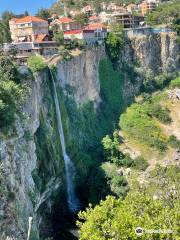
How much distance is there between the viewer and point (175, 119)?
6856 cm

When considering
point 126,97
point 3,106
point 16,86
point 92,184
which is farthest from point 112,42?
point 3,106

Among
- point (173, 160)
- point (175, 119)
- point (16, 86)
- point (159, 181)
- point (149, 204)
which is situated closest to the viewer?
point (149, 204)

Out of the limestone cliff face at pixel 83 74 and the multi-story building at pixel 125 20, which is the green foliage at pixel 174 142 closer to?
the limestone cliff face at pixel 83 74

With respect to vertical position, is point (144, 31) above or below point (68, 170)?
above

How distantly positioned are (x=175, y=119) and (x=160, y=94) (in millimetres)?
7894

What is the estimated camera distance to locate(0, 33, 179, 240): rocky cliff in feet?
121

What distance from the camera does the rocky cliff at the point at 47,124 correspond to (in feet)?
121

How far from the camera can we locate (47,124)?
170 feet

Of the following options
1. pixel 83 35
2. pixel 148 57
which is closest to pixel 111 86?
pixel 83 35

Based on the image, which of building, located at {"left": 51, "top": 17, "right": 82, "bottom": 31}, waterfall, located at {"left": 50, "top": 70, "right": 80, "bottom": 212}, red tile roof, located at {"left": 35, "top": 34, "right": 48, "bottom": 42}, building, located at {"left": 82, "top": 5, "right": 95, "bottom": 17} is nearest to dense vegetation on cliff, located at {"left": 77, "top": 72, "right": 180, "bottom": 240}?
waterfall, located at {"left": 50, "top": 70, "right": 80, "bottom": 212}

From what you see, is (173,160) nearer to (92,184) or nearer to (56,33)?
(92,184)

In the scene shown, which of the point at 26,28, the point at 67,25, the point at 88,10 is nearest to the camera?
the point at 26,28

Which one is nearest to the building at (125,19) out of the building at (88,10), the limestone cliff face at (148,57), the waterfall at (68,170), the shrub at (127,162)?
the limestone cliff face at (148,57)

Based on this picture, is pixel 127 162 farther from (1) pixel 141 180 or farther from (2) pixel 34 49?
(2) pixel 34 49
